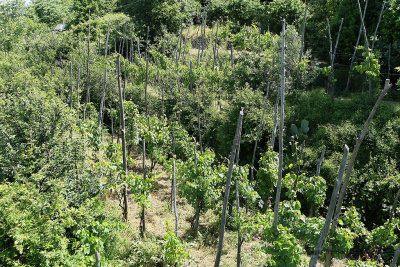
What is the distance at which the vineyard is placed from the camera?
5.05 m

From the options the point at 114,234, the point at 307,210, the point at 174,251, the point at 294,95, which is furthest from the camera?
the point at 294,95

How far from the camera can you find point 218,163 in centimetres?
884

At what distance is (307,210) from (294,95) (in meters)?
4.22

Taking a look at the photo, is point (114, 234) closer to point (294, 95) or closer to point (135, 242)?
point (135, 242)

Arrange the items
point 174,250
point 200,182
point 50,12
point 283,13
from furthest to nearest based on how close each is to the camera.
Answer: point 50,12
point 283,13
point 200,182
point 174,250

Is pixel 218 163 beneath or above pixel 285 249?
beneath

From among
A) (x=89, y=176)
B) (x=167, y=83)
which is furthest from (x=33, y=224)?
(x=167, y=83)

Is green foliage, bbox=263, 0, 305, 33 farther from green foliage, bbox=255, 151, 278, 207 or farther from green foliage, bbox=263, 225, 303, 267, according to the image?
green foliage, bbox=263, 225, 303, 267

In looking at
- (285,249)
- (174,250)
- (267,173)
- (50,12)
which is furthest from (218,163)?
(50,12)

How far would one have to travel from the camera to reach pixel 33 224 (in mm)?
5078

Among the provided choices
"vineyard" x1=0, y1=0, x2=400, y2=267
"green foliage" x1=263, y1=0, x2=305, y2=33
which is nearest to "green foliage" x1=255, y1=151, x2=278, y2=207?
"vineyard" x1=0, y1=0, x2=400, y2=267

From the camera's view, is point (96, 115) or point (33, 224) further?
point (96, 115)

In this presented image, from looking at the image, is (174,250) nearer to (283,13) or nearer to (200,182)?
(200,182)

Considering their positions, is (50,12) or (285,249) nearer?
(285,249)
